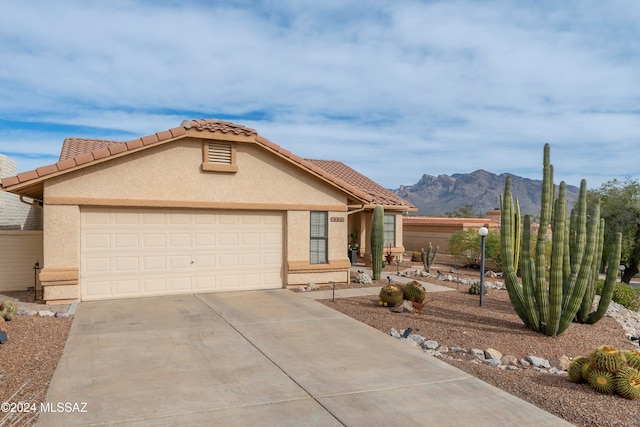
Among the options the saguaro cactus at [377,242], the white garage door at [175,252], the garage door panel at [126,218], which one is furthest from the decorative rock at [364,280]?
the garage door panel at [126,218]

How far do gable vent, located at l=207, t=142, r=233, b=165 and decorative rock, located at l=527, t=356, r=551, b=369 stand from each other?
9.33 metres

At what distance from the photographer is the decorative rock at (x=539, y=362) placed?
8153 millimetres

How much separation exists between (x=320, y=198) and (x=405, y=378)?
883 cm

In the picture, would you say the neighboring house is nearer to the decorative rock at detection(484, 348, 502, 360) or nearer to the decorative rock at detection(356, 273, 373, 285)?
the decorative rock at detection(356, 273, 373, 285)

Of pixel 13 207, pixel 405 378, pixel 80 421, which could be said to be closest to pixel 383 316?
pixel 405 378

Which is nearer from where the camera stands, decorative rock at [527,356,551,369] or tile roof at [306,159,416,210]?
decorative rock at [527,356,551,369]

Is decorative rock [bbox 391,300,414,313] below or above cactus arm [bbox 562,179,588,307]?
below

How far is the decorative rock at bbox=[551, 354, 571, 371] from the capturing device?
26.6 ft

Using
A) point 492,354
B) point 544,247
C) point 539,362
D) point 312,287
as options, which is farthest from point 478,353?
point 312,287

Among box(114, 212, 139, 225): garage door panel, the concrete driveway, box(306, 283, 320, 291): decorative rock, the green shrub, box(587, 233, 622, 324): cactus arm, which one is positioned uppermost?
box(114, 212, 139, 225): garage door panel

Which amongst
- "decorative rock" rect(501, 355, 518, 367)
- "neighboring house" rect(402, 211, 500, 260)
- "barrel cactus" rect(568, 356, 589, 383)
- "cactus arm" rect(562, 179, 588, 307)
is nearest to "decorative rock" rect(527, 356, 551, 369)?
"decorative rock" rect(501, 355, 518, 367)

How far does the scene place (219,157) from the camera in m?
14.0

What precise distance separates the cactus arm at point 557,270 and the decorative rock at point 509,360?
73.1 inches

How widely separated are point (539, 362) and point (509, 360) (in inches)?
18.9
